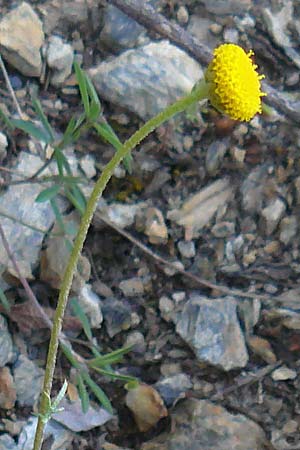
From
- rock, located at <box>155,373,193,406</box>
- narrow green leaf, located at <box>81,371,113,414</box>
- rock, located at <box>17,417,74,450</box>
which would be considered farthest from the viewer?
rock, located at <box>155,373,193,406</box>

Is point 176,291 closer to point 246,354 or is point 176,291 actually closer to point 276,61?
point 246,354

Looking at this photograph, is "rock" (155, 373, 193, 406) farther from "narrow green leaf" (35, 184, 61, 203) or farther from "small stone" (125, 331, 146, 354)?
"narrow green leaf" (35, 184, 61, 203)

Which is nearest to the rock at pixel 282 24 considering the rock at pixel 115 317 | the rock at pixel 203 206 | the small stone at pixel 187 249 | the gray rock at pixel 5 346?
the rock at pixel 203 206

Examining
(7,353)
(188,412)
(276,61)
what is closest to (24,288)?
(7,353)

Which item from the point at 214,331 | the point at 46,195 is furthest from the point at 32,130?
the point at 214,331

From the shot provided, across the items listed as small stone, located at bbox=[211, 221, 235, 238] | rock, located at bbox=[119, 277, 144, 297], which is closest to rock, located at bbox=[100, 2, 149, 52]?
small stone, located at bbox=[211, 221, 235, 238]

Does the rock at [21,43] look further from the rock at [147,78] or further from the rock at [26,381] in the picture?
the rock at [26,381]

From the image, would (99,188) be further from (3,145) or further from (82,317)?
(3,145)

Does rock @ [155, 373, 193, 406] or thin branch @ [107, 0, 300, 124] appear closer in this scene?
rock @ [155, 373, 193, 406]
